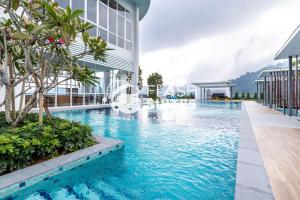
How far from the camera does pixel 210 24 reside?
15.4 m

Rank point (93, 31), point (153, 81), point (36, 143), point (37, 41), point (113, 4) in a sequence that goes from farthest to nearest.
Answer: point (153, 81) < point (113, 4) < point (93, 31) < point (37, 41) < point (36, 143)

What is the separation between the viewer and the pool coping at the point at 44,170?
93.2 inches

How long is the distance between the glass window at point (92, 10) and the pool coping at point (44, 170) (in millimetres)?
13152

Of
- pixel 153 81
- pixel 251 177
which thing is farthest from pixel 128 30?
pixel 251 177

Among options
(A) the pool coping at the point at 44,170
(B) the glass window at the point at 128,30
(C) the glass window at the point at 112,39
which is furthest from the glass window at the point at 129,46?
(A) the pool coping at the point at 44,170

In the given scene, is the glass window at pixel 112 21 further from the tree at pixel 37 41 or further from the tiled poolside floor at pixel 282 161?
the tiled poolside floor at pixel 282 161

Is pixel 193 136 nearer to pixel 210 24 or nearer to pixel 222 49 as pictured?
pixel 210 24

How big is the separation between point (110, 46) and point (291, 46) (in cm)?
1281

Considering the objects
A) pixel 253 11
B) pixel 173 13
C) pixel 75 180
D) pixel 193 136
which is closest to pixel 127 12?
pixel 173 13

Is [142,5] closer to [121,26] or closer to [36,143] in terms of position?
[121,26]

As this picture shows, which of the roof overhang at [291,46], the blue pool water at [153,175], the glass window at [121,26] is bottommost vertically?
the blue pool water at [153,175]

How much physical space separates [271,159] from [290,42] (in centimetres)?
590

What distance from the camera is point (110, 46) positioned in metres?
15.3

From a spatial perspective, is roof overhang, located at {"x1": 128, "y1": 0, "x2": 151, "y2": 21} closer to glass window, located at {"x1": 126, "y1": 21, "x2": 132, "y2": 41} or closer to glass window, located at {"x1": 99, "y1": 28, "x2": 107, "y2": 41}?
glass window, located at {"x1": 126, "y1": 21, "x2": 132, "y2": 41}
